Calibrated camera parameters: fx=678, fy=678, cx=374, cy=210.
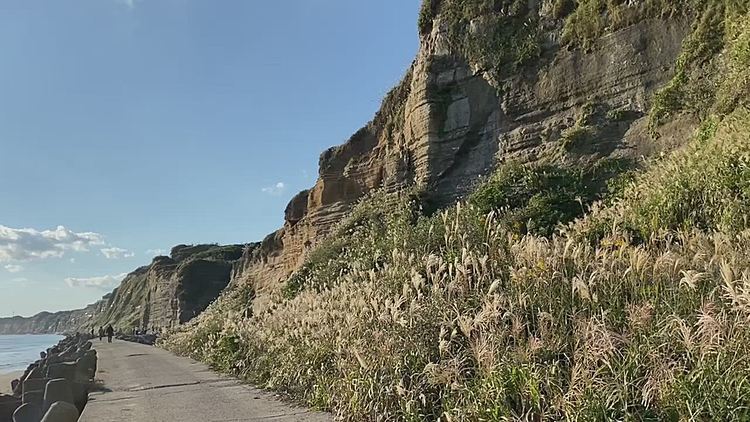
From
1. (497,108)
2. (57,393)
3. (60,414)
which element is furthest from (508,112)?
(60,414)

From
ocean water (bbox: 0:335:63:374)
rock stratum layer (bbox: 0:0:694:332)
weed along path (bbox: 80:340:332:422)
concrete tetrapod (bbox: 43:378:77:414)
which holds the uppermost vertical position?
rock stratum layer (bbox: 0:0:694:332)

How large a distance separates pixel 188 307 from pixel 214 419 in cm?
7436

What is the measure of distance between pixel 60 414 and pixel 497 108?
52.4ft

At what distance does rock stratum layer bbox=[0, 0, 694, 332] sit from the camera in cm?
1655

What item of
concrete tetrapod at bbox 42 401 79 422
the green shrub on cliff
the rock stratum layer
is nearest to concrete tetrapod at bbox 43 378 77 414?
concrete tetrapod at bbox 42 401 79 422

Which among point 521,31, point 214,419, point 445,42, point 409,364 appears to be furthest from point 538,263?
point 445,42

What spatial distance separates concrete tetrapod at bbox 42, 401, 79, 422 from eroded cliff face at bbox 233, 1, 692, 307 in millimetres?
12851

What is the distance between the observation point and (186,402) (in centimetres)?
1020

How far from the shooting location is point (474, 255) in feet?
27.1

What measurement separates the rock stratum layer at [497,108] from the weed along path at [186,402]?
819 centimetres

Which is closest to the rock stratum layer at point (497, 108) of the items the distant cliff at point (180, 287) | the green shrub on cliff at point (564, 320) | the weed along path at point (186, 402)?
the green shrub on cliff at point (564, 320)

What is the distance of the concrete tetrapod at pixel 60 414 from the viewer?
6766mm

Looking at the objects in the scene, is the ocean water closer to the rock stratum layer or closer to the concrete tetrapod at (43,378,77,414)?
the rock stratum layer

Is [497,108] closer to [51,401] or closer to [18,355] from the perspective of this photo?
[51,401]
